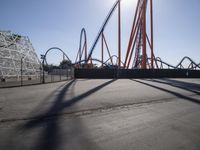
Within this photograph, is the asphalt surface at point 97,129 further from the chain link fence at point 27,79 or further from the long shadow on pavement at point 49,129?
the chain link fence at point 27,79

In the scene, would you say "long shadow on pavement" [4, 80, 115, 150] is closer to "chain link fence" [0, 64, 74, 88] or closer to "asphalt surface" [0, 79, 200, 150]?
"asphalt surface" [0, 79, 200, 150]

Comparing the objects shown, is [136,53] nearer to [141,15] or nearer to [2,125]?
[141,15]

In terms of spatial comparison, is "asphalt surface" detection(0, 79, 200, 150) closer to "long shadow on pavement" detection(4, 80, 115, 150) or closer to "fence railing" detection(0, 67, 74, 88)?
"long shadow on pavement" detection(4, 80, 115, 150)

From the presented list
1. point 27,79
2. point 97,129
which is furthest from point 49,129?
point 27,79

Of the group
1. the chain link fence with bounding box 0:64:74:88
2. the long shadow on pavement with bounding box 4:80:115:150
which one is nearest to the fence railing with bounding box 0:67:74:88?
the chain link fence with bounding box 0:64:74:88

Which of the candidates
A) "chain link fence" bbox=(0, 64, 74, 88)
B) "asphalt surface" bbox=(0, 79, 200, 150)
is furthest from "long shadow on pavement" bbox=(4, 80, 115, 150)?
"chain link fence" bbox=(0, 64, 74, 88)

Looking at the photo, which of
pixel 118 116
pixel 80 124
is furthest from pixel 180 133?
pixel 80 124

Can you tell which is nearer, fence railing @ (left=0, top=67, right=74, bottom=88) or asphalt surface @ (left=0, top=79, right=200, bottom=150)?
asphalt surface @ (left=0, top=79, right=200, bottom=150)

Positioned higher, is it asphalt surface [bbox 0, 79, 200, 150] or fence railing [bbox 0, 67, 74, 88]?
fence railing [bbox 0, 67, 74, 88]

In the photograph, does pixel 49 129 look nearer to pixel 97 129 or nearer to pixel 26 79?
pixel 97 129

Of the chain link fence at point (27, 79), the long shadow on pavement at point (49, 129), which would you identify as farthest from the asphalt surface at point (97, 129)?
Result: the chain link fence at point (27, 79)

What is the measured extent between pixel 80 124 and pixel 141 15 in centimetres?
3586

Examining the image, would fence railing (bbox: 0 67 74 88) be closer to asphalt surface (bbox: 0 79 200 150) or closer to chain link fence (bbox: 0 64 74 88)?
chain link fence (bbox: 0 64 74 88)

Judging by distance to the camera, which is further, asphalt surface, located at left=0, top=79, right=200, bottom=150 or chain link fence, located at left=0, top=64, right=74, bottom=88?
chain link fence, located at left=0, top=64, right=74, bottom=88
